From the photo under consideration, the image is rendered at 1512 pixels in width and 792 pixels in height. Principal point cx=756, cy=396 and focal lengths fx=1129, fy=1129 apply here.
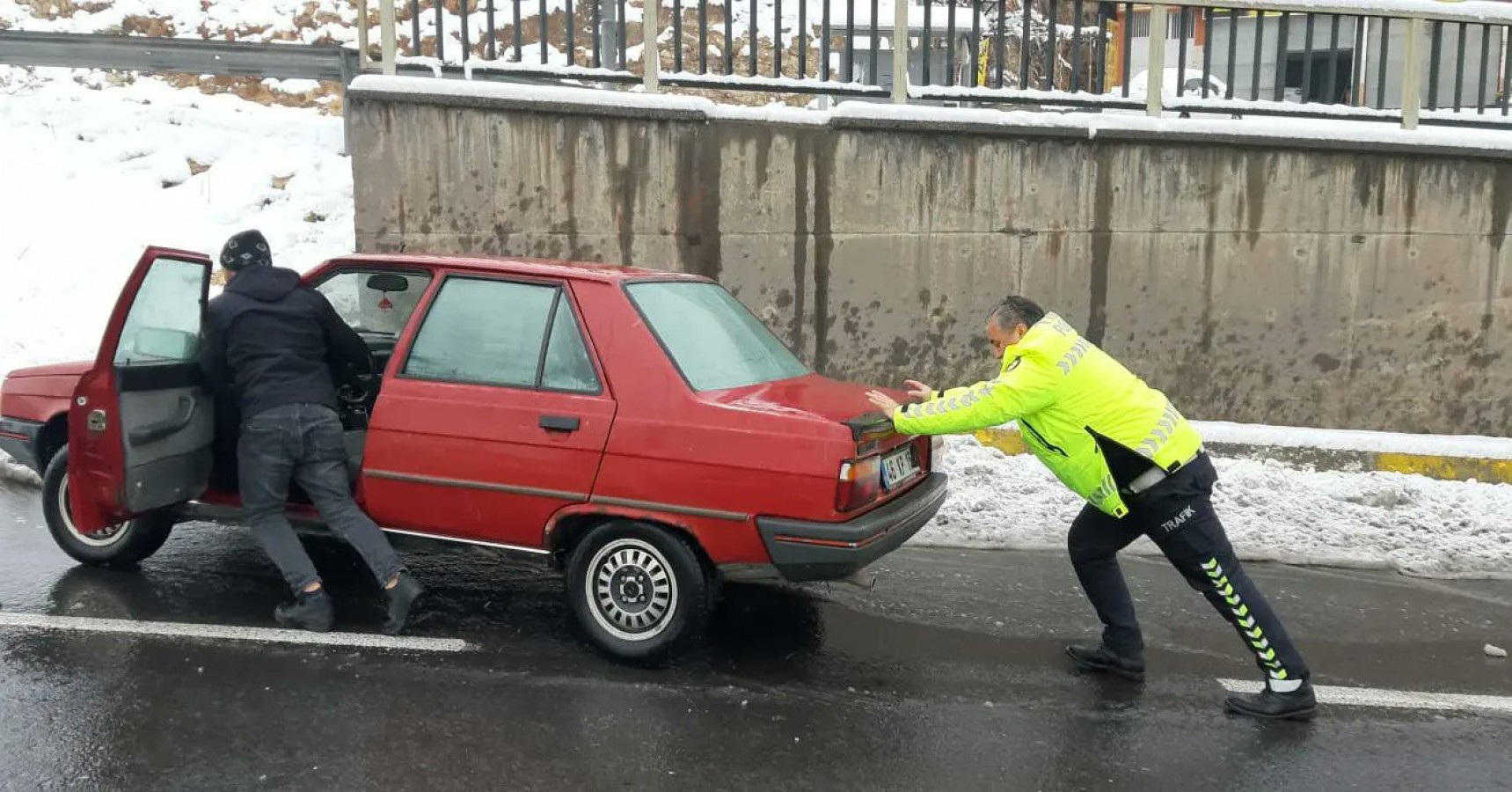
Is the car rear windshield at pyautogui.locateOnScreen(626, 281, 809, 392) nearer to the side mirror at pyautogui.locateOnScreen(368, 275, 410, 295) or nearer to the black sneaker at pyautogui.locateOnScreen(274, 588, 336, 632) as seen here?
the side mirror at pyautogui.locateOnScreen(368, 275, 410, 295)

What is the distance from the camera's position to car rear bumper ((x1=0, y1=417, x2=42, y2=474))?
550cm

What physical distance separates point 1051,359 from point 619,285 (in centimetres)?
174

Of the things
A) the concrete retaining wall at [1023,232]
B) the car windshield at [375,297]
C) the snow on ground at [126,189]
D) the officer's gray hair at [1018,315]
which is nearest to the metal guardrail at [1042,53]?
the concrete retaining wall at [1023,232]

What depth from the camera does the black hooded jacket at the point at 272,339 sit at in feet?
15.4

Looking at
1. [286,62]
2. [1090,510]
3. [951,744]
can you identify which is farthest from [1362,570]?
[286,62]

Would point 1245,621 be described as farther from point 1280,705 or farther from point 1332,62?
point 1332,62

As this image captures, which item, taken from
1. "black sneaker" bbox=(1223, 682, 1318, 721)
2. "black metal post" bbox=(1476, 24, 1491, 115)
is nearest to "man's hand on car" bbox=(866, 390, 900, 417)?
"black sneaker" bbox=(1223, 682, 1318, 721)

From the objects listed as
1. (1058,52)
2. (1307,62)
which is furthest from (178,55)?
(1307,62)

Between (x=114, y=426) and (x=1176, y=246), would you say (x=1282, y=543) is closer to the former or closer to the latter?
(x=1176, y=246)

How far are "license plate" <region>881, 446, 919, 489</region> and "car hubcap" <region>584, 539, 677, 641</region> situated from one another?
3.09 ft

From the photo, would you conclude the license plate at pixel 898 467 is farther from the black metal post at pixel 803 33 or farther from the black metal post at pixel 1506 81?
the black metal post at pixel 1506 81

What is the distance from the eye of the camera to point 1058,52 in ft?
29.8

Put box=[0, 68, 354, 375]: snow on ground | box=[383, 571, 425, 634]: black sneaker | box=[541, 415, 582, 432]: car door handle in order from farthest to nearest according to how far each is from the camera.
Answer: box=[0, 68, 354, 375]: snow on ground
box=[383, 571, 425, 634]: black sneaker
box=[541, 415, 582, 432]: car door handle

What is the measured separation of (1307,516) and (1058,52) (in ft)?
13.9
